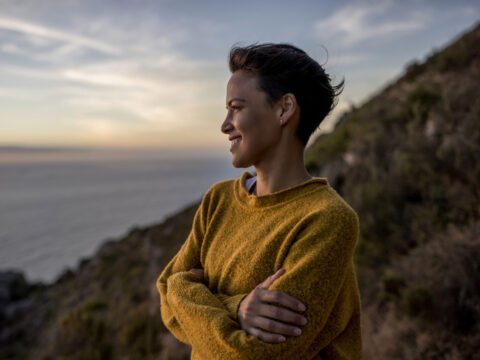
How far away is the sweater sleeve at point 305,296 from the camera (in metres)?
1.08

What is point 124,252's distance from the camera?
819 inches

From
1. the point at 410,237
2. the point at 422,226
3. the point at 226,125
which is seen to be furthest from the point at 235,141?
the point at 410,237

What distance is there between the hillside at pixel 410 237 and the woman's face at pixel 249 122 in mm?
2913

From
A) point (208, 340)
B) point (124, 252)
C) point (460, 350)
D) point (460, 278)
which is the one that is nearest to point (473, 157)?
point (460, 278)

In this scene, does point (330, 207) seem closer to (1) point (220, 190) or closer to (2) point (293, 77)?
(2) point (293, 77)

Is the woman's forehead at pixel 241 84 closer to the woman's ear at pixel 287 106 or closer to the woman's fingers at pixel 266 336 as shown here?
the woman's ear at pixel 287 106

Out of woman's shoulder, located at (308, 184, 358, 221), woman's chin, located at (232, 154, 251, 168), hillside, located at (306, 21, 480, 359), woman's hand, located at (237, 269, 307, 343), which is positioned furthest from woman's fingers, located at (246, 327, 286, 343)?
hillside, located at (306, 21, 480, 359)

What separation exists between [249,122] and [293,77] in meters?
0.24

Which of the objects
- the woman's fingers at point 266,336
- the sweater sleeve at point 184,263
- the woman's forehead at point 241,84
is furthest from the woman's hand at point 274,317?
the woman's forehead at point 241,84

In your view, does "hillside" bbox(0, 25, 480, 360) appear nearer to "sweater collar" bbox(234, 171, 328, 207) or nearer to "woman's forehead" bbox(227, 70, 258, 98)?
"sweater collar" bbox(234, 171, 328, 207)

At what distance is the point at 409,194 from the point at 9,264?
31.7 m

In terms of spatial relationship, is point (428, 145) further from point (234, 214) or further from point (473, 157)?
point (234, 214)

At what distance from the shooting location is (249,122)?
1.33m

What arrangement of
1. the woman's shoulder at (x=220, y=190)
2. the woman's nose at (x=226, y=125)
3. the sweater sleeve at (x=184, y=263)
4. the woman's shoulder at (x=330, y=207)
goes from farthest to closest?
the woman's shoulder at (x=220, y=190)
the sweater sleeve at (x=184, y=263)
the woman's nose at (x=226, y=125)
the woman's shoulder at (x=330, y=207)
